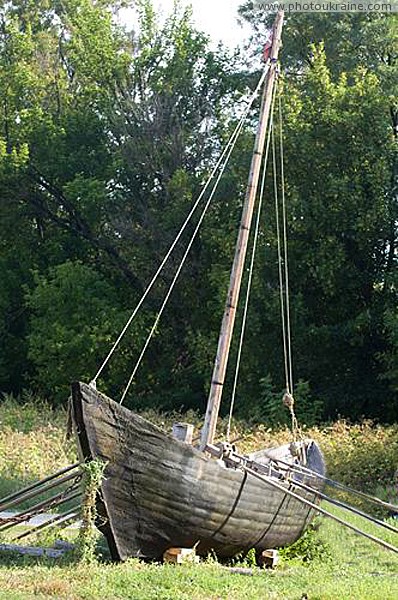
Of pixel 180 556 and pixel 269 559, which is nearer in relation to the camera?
pixel 180 556

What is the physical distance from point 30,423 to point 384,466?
8287mm

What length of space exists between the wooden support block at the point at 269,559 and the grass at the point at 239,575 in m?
0.13

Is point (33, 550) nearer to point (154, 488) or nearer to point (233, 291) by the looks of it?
point (154, 488)

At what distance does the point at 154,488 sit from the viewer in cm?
833

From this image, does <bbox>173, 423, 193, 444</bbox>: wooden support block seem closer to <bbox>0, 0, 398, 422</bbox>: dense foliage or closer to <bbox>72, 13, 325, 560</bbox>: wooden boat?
<bbox>72, 13, 325, 560</bbox>: wooden boat

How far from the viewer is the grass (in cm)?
720

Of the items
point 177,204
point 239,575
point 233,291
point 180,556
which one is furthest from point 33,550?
point 177,204

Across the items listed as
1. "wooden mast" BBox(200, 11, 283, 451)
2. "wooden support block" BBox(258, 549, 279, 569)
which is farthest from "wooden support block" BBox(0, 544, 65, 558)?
"wooden support block" BBox(258, 549, 279, 569)

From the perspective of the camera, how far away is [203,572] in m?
8.03

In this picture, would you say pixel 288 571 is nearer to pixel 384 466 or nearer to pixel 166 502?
pixel 166 502

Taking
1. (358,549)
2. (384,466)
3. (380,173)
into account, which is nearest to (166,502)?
(358,549)

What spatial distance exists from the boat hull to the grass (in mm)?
306

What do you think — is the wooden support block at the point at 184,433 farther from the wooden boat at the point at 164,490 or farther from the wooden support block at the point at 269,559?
the wooden support block at the point at 269,559

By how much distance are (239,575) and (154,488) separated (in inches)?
42.4
